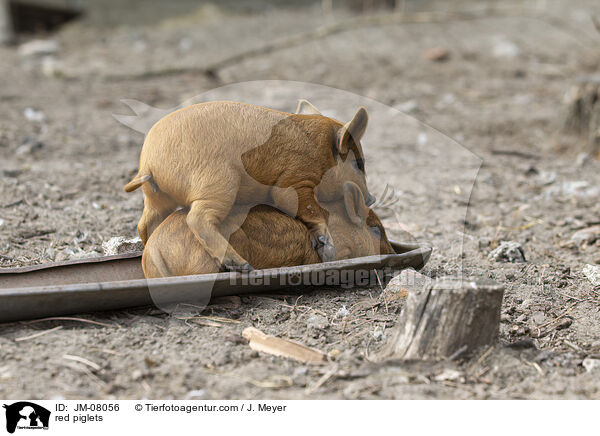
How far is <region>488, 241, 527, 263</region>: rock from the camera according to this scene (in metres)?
3.63

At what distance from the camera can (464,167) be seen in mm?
5684

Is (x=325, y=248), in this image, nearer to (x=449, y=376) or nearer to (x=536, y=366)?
(x=449, y=376)

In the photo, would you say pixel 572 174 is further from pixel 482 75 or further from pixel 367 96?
pixel 482 75

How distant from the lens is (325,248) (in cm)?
290

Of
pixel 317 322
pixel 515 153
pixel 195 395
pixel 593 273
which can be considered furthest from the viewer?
pixel 515 153

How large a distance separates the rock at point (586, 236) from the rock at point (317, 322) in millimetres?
2140

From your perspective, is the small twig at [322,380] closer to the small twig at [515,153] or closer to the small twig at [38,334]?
the small twig at [38,334]

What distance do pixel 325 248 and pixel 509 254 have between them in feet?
4.54

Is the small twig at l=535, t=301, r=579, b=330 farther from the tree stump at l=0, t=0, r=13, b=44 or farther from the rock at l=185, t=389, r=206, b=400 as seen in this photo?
the tree stump at l=0, t=0, r=13, b=44

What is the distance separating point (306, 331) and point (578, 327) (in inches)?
51.8

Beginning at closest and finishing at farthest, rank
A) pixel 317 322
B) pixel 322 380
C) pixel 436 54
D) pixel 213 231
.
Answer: pixel 322 380 → pixel 213 231 → pixel 317 322 → pixel 436 54

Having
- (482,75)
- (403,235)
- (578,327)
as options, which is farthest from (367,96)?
(578,327)

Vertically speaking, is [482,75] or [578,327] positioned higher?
[482,75]
